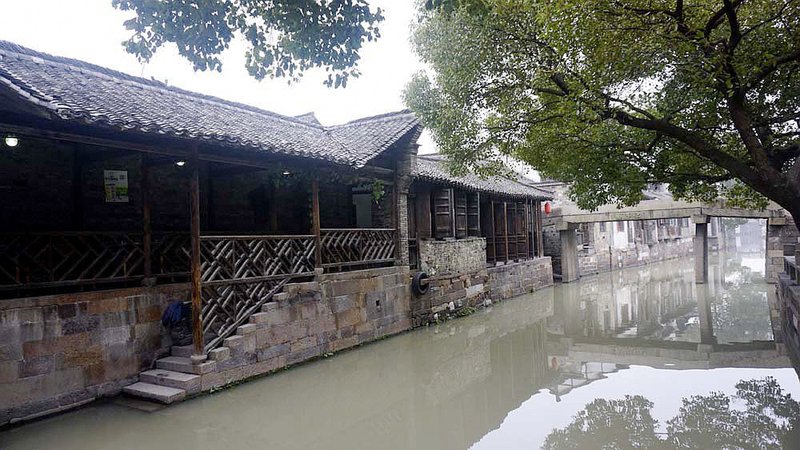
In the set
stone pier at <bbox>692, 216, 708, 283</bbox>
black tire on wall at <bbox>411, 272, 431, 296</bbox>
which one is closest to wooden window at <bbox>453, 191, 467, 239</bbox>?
black tire on wall at <bbox>411, 272, 431, 296</bbox>

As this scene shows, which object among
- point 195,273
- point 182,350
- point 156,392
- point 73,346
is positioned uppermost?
point 195,273

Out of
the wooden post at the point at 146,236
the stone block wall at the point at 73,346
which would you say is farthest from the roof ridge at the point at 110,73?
the stone block wall at the point at 73,346

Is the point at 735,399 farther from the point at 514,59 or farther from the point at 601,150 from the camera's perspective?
the point at 514,59

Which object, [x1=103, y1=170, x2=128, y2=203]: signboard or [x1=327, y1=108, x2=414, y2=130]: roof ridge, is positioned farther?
[x1=327, y1=108, x2=414, y2=130]: roof ridge

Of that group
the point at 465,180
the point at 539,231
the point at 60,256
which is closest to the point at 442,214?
the point at 465,180

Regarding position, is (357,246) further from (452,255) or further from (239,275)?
(452,255)

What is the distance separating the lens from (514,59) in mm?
8672

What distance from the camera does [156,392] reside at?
22.4 ft

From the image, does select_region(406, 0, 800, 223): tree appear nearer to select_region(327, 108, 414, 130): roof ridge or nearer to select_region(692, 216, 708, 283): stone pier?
select_region(327, 108, 414, 130): roof ridge

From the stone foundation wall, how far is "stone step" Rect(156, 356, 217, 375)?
5890mm

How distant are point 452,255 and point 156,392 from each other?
8.94 metres

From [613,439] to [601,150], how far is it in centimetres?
509

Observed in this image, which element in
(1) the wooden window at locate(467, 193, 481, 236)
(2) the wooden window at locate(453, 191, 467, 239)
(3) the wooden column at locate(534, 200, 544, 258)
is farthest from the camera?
(3) the wooden column at locate(534, 200, 544, 258)

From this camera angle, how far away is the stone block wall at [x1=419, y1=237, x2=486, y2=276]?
13.2 metres
